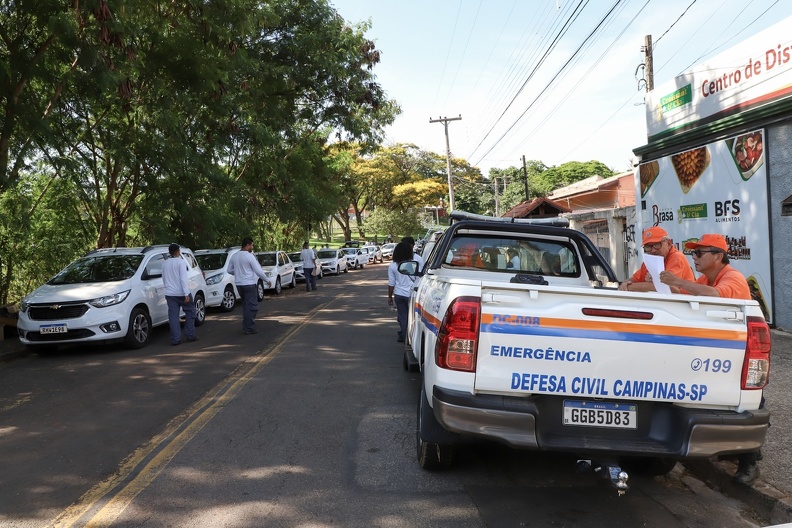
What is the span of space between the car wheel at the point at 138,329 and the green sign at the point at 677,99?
1115 centimetres

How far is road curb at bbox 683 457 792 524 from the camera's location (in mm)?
3977

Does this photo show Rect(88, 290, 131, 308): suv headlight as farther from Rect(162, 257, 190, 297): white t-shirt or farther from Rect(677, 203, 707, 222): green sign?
Rect(677, 203, 707, 222): green sign

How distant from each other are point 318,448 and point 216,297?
11.1 m

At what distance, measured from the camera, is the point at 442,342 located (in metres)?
3.75

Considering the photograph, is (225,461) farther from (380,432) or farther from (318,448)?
(380,432)

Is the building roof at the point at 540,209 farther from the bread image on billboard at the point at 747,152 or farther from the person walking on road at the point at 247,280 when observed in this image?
the person walking on road at the point at 247,280

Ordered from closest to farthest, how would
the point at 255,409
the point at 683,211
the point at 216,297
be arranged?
the point at 255,409
the point at 683,211
the point at 216,297

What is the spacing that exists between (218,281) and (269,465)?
Result: 1160cm

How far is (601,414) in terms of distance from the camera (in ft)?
12.1

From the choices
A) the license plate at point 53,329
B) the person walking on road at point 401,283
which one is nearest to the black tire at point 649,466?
the person walking on road at point 401,283

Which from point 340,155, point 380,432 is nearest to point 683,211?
point 380,432

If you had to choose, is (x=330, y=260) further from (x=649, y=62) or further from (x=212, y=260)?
(x=649, y=62)

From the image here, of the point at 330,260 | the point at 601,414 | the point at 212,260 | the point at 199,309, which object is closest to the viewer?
the point at 601,414

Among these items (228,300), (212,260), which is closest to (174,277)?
(228,300)
